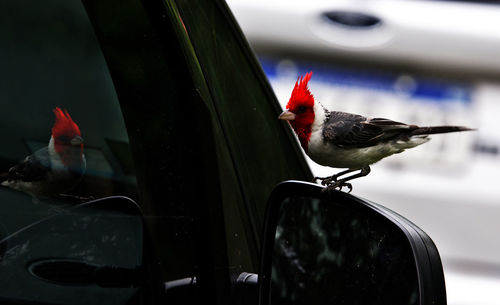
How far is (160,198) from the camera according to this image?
138 cm

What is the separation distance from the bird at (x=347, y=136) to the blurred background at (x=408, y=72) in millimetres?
5826

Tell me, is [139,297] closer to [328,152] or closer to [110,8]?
[110,8]

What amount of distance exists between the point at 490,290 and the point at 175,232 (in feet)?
20.0

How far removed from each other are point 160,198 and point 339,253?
0.40m

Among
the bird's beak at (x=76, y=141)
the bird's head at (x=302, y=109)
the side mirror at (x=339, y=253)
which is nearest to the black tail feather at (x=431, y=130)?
the bird's head at (x=302, y=109)

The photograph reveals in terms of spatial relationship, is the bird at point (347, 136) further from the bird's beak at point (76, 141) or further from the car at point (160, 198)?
the bird's beak at point (76, 141)

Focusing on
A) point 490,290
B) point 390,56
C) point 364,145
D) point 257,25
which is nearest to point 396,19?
point 390,56

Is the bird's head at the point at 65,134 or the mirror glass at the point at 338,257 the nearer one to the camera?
the bird's head at the point at 65,134

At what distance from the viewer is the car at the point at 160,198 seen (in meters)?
1.12

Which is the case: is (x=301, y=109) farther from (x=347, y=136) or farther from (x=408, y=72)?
(x=408, y=72)

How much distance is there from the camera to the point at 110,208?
1254 mm

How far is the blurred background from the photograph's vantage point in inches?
317

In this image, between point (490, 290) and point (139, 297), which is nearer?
point (139, 297)

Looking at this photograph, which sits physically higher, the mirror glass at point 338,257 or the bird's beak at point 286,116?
the bird's beak at point 286,116
